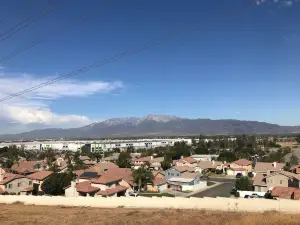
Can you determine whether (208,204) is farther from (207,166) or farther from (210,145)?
(210,145)

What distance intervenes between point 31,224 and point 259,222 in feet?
38.7

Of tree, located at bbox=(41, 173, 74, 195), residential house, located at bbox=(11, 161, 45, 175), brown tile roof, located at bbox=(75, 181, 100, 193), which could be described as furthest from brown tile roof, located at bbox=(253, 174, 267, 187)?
residential house, located at bbox=(11, 161, 45, 175)

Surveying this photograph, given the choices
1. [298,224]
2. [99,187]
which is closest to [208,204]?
→ [298,224]

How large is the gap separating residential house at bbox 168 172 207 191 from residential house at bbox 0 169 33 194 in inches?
882

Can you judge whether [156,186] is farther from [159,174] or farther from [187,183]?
[159,174]

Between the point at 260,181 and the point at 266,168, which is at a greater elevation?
the point at 266,168

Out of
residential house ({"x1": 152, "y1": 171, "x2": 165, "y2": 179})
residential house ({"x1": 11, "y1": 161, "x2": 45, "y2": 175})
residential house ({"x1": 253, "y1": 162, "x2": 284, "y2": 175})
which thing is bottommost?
residential house ({"x1": 11, "y1": 161, "x2": 45, "y2": 175})

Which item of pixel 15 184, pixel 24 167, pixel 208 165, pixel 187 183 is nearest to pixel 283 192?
pixel 187 183

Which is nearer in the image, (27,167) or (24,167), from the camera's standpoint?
(24,167)

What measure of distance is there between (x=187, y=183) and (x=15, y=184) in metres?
26.5

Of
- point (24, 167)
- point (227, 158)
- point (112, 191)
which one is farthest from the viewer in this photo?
point (227, 158)

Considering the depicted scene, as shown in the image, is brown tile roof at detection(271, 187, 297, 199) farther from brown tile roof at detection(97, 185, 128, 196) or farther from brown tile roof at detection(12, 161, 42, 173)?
brown tile roof at detection(12, 161, 42, 173)

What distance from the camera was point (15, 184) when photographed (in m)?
48.9

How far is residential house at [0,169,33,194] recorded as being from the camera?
47.4m
